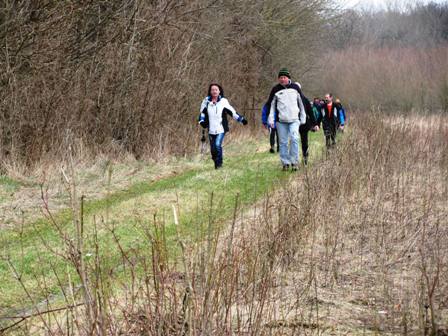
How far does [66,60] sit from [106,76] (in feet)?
5.25

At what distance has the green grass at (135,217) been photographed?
21.4ft

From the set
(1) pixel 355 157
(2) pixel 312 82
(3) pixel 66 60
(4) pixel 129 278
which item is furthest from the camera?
(2) pixel 312 82

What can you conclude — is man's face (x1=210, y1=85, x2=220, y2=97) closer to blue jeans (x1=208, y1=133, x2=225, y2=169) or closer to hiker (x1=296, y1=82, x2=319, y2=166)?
blue jeans (x1=208, y1=133, x2=225, y2=169)

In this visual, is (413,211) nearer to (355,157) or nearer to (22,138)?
(355,157)

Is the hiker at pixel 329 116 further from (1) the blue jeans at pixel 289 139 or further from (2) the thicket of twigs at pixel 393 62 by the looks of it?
(2) the thicket of twigs at pixel 393 62

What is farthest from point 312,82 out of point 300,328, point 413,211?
point 300,328

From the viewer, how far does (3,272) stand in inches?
274

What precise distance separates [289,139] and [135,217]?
628cm

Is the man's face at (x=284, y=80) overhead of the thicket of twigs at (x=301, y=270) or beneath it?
overhead

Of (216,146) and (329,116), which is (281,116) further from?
(329,116)

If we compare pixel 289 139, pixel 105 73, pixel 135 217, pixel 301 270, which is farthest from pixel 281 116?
pixel 301 270

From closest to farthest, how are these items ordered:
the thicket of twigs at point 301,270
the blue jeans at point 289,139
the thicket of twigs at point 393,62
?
the thicket of twigs at point 301,270 < the blue jeans at point 289,139 < the thicket of twigs at point 393,62

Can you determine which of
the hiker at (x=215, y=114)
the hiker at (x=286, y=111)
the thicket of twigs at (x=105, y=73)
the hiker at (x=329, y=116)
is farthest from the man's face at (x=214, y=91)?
the hiker at (x=329, y=116)

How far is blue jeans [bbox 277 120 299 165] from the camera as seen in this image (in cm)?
1364
